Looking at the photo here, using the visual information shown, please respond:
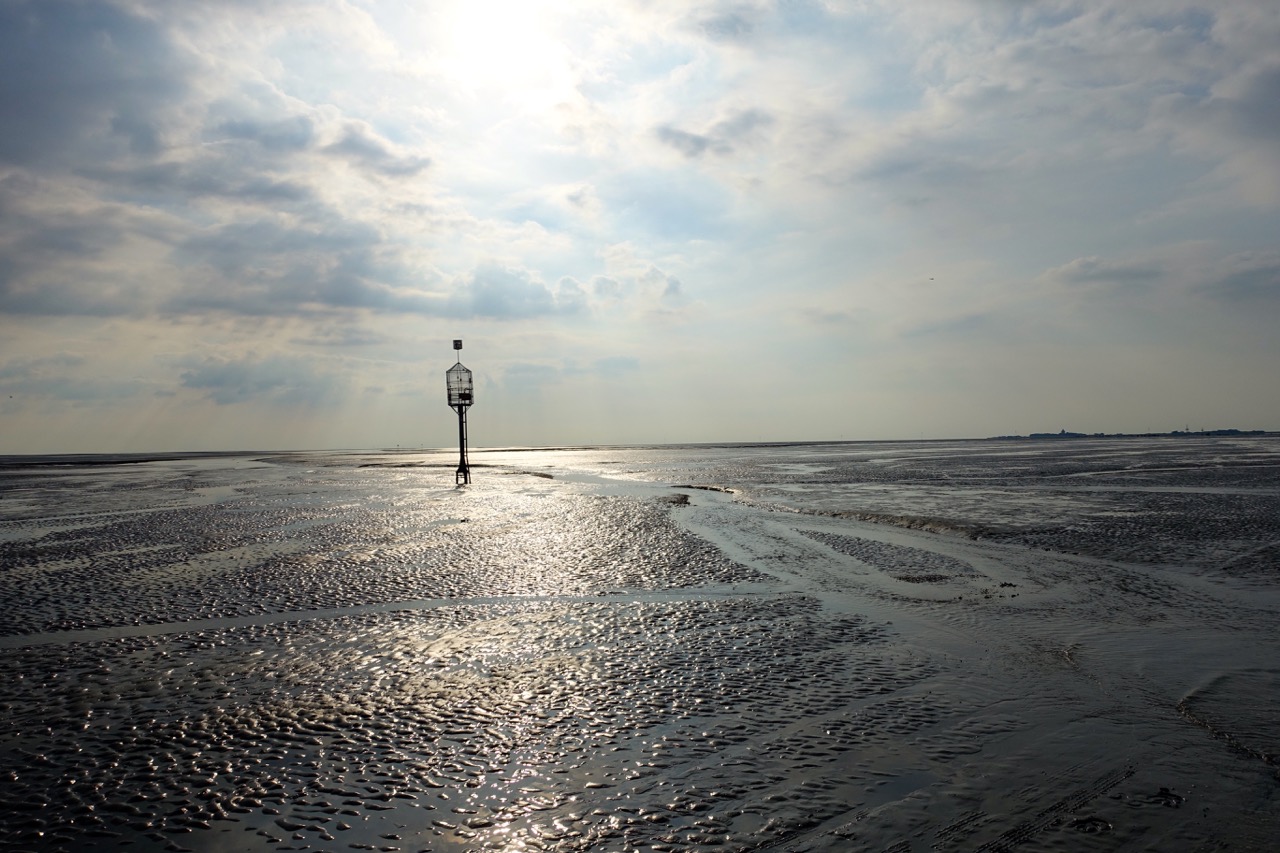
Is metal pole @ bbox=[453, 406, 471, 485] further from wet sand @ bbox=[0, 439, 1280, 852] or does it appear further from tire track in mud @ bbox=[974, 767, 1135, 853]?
tire track in mud @ bbox=[974, 767, 1135, 853]

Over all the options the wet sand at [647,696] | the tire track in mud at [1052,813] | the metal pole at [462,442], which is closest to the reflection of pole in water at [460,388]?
the metal pole at [462,442]

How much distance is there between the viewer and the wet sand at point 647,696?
5.50 metres

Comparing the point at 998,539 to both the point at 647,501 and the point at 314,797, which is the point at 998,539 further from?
the point at 314,797

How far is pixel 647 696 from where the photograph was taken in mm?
8141

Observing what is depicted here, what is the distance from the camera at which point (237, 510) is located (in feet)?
95.7

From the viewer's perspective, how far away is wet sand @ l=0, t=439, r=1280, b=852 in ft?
18.0

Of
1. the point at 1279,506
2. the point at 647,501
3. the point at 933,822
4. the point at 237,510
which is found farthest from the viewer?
the point at 647,501

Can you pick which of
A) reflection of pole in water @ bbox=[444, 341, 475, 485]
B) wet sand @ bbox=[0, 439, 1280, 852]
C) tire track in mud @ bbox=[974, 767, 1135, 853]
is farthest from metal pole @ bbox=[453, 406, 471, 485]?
tire track in mud @ bbox=[974, 767, 1135, 853]

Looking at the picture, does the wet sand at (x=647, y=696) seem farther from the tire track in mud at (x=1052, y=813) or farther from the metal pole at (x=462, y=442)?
the metal pole at (x=462, y=442)

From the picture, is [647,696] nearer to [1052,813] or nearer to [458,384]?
[1052,813]

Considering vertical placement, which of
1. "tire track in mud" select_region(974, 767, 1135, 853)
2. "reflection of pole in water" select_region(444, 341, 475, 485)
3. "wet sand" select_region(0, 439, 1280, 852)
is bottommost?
"tire track in mud" select_region(974, 767, 1135, 853)

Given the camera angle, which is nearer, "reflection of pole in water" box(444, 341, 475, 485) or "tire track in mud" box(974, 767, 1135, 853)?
"tire track in mud" box(974, 767, 1135, 853)

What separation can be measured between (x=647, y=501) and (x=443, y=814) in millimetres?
26139

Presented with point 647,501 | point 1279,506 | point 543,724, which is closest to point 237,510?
point 647,501
